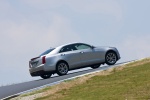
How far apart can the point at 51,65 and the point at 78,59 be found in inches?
64.1

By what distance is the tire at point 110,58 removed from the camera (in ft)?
75.3

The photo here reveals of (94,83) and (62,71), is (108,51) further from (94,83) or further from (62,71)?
(94,83)

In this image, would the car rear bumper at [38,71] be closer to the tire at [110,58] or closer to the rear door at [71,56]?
the rear door at [71,56]

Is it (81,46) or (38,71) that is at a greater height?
(81,46)

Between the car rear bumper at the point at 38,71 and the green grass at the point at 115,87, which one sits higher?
the car rear bumper at the point at 38,71

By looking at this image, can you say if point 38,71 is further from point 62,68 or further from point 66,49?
point 66,49

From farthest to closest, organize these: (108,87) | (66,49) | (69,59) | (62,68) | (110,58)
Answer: (110,58) → (66,49) → (69,59) → (62,68) → (108,87)

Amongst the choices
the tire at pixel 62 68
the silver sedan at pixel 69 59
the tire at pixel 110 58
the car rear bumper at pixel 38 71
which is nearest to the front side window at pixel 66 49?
the silver sedan at pixel 69 59

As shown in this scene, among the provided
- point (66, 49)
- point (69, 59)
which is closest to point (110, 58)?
point (69, 59)

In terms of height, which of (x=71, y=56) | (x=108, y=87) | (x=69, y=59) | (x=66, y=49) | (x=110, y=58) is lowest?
(x=108, y=87)

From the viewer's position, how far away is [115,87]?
551 inches

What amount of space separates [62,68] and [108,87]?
7484 millimetres

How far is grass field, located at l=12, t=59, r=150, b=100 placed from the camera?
41.8 feet

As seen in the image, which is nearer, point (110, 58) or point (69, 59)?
point (69, 59)
